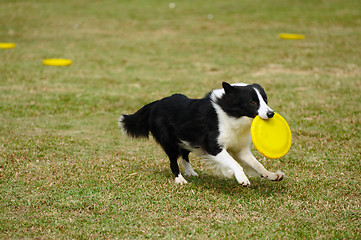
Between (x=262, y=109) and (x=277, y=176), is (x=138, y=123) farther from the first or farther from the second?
(x=277, y=176)

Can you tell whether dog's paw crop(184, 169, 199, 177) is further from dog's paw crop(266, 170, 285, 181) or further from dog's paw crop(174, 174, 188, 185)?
dog's paw crop(266, 170, 285, 181)

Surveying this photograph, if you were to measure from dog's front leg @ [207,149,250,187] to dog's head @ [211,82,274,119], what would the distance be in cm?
48

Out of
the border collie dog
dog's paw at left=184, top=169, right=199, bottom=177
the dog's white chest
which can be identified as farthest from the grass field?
the dog's white chest

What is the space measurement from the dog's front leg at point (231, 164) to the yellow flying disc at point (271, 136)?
1.07 ft

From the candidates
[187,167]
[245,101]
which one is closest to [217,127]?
[245,101]

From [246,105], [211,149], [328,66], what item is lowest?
[328,66]

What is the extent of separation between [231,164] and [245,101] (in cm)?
75

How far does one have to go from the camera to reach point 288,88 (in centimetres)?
1170

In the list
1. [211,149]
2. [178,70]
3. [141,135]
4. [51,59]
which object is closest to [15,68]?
[51,59]

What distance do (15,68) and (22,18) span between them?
10.4 m

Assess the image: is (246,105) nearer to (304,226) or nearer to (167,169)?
(304,226)

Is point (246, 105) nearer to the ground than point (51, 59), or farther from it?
farther from it

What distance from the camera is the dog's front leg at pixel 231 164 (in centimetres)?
530

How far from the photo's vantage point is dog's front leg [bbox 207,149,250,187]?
530 centimetres
